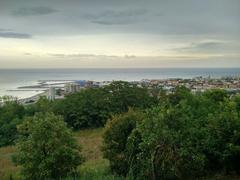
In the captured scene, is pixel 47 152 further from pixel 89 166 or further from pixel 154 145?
pixel 154 145

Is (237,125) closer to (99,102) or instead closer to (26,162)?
(26,162)

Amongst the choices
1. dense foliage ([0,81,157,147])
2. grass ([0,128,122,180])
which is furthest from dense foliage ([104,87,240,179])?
dense foliage ([0,81,157,147])

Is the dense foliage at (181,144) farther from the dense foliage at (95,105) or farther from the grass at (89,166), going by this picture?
the dense foliage at (95,105)

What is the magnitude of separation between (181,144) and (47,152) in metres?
3.86

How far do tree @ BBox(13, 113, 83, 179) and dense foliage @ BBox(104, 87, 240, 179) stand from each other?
1.66 m

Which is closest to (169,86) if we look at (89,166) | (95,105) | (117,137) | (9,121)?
(95,105)

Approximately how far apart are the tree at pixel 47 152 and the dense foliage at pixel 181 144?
1.66 meters

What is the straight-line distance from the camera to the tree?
9863mm

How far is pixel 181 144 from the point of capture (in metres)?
8.78

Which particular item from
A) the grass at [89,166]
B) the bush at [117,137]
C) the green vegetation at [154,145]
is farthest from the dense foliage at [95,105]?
the bush at [117,137]

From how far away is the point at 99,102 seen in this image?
92.6ft

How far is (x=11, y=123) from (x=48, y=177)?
69.7 ft

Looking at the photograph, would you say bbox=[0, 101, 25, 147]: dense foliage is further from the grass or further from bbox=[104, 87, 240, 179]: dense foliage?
bbox=[104, 87, 240, 179]: dense foliage

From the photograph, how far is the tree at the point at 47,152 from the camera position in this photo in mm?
9863
